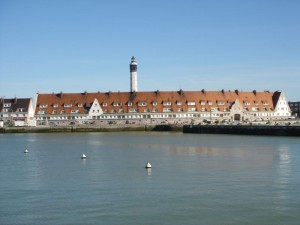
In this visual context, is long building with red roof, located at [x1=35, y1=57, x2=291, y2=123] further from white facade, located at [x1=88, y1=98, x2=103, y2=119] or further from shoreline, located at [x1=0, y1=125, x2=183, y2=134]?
shoreline, located at [x1=0, y1=125, x2=183, y2=134]

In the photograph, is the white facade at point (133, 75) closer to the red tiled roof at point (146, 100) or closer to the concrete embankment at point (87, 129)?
the red tiled roof at point (146, 100)

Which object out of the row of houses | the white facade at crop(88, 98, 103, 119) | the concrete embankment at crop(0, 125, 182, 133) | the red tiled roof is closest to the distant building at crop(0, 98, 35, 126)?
the row of houses

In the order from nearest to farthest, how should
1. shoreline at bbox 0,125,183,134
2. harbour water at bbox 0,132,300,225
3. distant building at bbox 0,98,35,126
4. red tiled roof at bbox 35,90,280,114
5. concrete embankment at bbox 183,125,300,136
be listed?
harbour water at bbox 0,132,300,225 → concrete embankment at bbox 183,125,300,136 → shoreline at bbox 0,125,183,134 → red tiled roof at bbox 35,90,280,114 → distant building at bbox 0,98,35,126

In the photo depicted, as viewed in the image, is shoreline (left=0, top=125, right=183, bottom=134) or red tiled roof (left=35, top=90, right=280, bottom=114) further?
red tiled roof (left=35, top=90, right=280, bottom=114)

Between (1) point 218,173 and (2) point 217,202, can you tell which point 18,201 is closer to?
(2) point 217,202

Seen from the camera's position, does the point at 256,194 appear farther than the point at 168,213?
Yes

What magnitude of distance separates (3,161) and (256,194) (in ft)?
73.5

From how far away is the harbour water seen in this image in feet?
61.9

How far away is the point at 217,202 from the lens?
2092 centimetres

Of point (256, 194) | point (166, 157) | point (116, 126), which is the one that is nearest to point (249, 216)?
point (256, 194)

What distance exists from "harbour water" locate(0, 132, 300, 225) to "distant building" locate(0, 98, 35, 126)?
69337 mm

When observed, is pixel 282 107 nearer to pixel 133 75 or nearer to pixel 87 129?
pixel 133 75

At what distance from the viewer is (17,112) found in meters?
106

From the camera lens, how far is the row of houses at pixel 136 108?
103m
